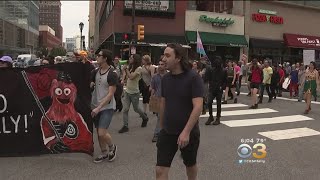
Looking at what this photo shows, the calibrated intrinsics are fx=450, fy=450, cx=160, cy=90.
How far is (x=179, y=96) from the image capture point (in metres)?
4.39

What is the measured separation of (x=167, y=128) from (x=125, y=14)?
28313mm

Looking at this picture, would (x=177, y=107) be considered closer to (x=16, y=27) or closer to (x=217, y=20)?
(x=217, y=20)

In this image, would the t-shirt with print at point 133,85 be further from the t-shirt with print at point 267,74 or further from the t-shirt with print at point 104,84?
the t-shirt with print at point 267,74

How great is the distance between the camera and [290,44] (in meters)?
33.9

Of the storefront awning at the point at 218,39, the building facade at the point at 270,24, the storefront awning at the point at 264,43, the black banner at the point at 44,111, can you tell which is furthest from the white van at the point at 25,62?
the building facade at the point at 270,24

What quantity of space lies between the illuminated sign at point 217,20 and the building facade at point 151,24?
160 centimetres

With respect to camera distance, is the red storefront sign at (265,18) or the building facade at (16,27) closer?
the red storefront sign at (265,18)

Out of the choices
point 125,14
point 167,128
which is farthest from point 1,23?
point 167,128

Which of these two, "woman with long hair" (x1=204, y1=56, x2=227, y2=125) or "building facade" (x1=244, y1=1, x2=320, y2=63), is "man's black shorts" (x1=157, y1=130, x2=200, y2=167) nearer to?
"woman with long hair" (x1=204, y1=56, x2=227, y2=125)

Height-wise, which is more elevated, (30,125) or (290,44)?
(290,44)

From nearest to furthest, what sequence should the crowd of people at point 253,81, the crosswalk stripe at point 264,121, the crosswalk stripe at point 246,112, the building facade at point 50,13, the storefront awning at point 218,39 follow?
the crowd of people at point 253,81 < the crosswalk stripe at point 264,121 < the crosswalk stripe at point 246,112 < the storefront awning at point 218,39 < the building facade at point 50,13

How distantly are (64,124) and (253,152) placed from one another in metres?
3.18

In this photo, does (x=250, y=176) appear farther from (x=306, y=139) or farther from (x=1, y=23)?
(x=1, y=23)

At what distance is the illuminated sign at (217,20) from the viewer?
113 ft
